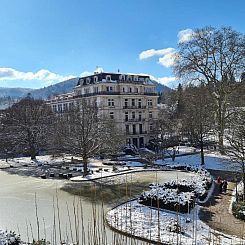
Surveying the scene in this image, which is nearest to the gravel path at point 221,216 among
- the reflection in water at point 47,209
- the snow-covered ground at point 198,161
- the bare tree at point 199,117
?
the reflection in water at point 47,209

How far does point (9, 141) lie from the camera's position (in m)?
44.6

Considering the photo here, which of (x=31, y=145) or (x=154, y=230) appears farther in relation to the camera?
(x=31, y=145)

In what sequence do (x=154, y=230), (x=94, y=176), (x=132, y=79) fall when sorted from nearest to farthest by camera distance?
1. (x=154, y=230)
2. (x=94, y=176)
3. (x=132, y=79)

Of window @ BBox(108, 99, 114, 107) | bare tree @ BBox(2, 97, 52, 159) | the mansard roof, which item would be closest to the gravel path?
bare tree @ BBox(2, 97, 52, 159)

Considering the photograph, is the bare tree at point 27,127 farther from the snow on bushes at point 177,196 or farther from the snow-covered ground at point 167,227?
the snow-covered ground at point 167,227

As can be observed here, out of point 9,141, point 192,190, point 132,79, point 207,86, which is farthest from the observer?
point 132,79

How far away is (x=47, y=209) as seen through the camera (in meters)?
18.0

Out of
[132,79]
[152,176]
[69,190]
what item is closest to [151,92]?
[132,79]

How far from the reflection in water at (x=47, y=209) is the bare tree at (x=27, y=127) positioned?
985cm

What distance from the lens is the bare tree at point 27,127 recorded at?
40156 mm

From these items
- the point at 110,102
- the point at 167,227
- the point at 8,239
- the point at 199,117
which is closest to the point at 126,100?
the point at 110,102

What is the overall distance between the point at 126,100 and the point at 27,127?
18.6m

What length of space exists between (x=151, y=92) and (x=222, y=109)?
20.6m

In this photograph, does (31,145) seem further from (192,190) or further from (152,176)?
(192,190)
